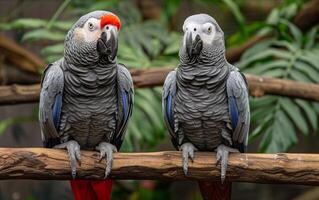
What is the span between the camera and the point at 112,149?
165 centimetres

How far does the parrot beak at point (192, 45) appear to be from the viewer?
1556 millimetres

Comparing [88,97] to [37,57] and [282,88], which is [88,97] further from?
[37,57]

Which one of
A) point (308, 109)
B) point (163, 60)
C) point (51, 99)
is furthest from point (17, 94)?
point (308, 109)

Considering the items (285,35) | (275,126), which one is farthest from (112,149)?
(285,35)

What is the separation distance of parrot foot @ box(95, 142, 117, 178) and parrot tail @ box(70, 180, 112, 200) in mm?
110

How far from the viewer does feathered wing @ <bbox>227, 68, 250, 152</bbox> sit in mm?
1669

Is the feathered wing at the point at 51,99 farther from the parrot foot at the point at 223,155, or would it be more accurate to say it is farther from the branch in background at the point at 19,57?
the branch in background at the point at 19,57

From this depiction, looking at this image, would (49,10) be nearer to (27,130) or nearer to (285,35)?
(27,130)

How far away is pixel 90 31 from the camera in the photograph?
1.60m

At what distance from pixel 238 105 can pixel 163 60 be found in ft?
3.19

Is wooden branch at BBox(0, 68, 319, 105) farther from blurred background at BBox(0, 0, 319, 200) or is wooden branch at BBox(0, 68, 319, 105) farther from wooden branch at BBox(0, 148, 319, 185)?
wooden branch at BBox(0, 148, 319, 185)

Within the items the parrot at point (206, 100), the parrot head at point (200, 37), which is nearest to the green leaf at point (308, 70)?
the parrot at point (206, 100)

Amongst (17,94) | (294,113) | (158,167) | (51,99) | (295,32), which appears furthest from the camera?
(295,32)

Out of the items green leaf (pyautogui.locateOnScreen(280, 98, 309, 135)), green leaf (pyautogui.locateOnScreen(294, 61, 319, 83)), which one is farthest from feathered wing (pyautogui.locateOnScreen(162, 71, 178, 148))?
green leaf (pyautogui.locateOnScreen(294, 61, 319, 83))
